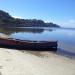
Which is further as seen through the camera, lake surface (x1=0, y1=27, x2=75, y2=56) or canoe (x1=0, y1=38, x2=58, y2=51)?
lake surface (x1=0, y1=27, x2=75, y2=56)

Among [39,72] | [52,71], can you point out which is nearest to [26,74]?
[39,72]

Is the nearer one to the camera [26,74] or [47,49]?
[26,74]

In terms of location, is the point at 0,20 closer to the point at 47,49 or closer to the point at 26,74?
the point at 47,49

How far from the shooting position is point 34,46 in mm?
28609

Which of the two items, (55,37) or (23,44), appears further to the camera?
(55,37)

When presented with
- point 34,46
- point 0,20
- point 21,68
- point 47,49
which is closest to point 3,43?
point 34,46

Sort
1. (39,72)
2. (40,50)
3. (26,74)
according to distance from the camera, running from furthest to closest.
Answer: (40,50) → (39,72) → (26,74)

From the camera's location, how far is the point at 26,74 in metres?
12.6

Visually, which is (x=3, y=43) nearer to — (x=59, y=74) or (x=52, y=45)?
(x=52, y=45)

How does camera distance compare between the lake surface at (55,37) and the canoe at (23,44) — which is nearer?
the canoe at (23,44)

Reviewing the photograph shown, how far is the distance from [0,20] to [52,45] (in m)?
123

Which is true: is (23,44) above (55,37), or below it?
above

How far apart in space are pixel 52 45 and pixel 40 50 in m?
2.40

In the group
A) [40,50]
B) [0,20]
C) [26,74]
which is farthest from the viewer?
[0,20]
